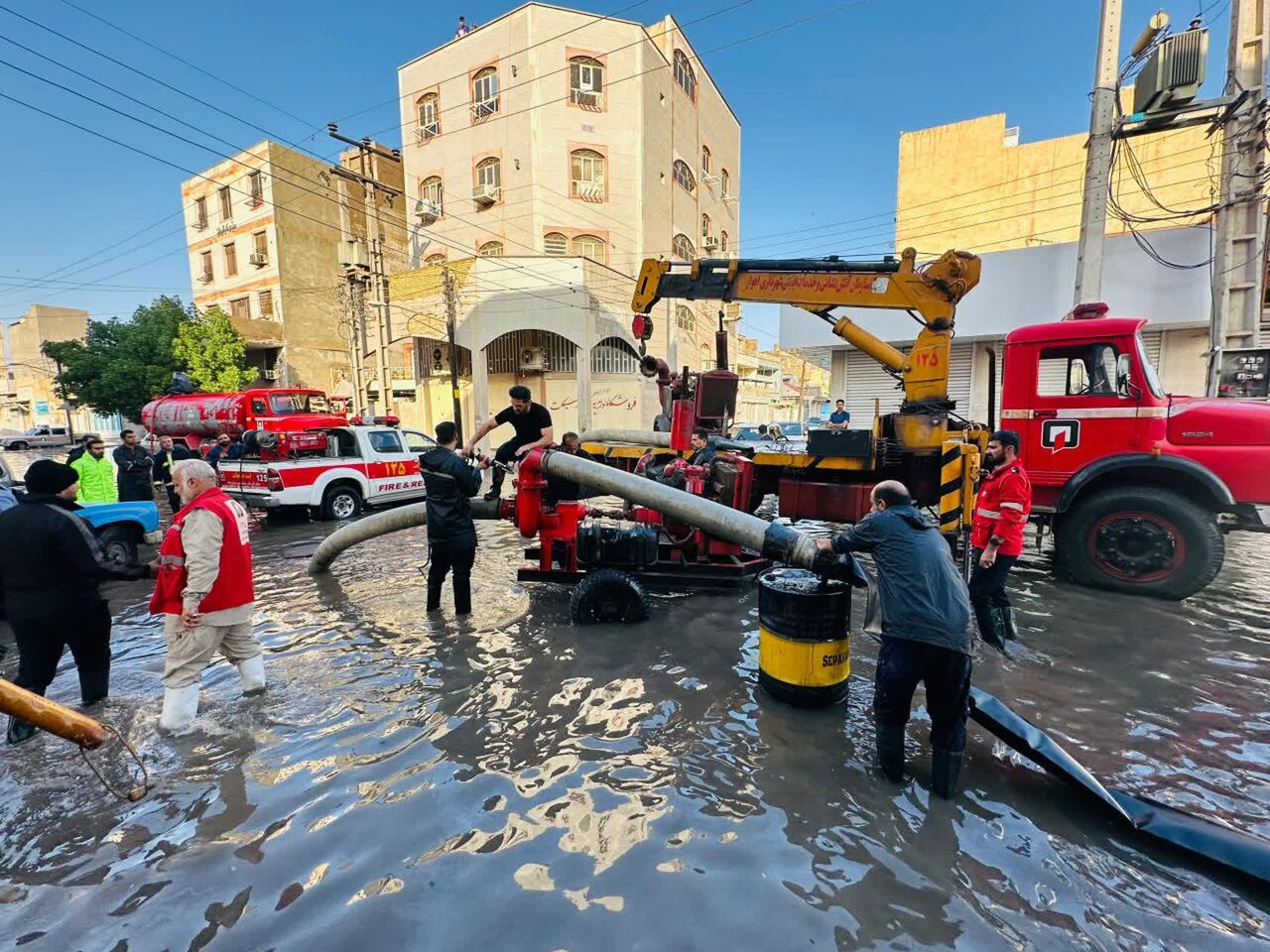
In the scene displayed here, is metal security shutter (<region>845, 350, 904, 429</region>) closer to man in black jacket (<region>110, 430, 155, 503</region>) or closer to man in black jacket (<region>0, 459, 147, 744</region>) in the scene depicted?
man in black jacket (<region>110, 430, 155, 503</region>)

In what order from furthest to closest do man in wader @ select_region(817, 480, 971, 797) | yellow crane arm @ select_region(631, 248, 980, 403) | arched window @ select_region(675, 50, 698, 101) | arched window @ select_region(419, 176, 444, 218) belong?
arched window @ select_region(675, 50, 698, 101), arched window @ select_region(419, 176, 444, 218), yellow crane arm @ select_region(631, 248, 980, 403), man in wader @ select_region(817, 480, 971, 797)

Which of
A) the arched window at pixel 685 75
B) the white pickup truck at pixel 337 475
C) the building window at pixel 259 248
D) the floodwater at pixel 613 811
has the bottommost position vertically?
the floodwater at pixel 613 811

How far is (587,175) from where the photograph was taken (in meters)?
25.1

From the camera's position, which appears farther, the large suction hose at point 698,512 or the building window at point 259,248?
the building window at point 259,248

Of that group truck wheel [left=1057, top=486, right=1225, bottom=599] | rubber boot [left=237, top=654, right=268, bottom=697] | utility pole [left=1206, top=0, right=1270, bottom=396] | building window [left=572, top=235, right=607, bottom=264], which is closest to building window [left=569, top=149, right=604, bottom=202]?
building window [left=572, top=235, right=607, bottom=264]

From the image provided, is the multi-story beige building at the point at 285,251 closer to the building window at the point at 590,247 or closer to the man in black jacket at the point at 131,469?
the building window at the point at 590,247

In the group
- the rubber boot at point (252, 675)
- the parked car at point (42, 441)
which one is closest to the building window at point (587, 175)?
the rubber boot at point (252, 675)

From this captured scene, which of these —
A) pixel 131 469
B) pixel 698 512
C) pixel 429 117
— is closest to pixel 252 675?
pixel 698 512

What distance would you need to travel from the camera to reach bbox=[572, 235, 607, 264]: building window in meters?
25.2

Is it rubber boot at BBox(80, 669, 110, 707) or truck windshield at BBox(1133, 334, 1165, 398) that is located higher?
truck windshield at BBox(1133, 334, 1165, 398)

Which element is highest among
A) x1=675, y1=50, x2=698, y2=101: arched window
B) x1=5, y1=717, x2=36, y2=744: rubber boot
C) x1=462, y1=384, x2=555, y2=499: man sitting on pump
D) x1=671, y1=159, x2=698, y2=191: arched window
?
x1=675, y1=50, x2=698, y2=101: arched window

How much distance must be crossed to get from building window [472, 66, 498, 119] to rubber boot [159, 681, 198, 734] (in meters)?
28.0

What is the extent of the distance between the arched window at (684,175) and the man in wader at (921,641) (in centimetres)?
2944

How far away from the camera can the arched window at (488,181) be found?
25.2 metres
